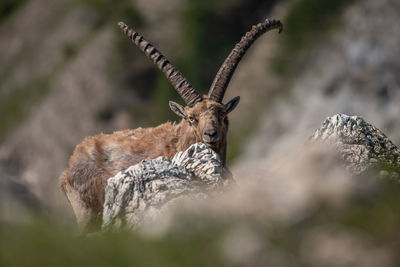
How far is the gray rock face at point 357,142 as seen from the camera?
39.9 feet

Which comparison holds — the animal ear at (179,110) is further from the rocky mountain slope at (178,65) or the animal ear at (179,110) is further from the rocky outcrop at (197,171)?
the rocky mountain slope at (178,65)

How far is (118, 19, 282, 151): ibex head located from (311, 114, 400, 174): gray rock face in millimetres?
3398

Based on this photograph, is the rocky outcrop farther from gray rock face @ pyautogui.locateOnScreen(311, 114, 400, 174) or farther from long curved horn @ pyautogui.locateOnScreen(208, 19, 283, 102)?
long curved horn @ pyautogui.locateOnScreen(208, 19, 283, 102)

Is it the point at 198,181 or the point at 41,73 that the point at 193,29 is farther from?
the point at 198,181

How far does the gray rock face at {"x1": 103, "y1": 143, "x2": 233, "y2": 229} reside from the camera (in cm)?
1085

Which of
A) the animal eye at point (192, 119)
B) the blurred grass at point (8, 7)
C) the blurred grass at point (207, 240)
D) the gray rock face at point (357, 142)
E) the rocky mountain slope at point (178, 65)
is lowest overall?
the blurred grass at point (207, 240)

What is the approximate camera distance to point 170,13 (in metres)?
74.4

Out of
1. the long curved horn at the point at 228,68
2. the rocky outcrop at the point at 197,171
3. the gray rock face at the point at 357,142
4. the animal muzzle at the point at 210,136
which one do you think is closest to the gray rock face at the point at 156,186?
the rocky outcrop at the point at 197,171

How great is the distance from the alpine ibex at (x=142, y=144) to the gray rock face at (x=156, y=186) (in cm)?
360

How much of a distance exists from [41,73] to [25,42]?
5.32 metres

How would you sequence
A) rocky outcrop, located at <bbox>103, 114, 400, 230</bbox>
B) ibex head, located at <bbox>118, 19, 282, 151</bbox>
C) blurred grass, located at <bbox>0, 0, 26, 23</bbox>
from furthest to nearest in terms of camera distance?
blurred grass, located at <bbox>0, 0, 26, 23</bbox>, ibex head, located at <bbox>118, 19, 282, 151</bbox>, rocky outcrop, located at <bbox>103, 114, 400, 230</bbox>

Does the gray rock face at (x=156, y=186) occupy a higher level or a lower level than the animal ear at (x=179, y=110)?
lower

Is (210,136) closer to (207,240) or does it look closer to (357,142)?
(357,142)

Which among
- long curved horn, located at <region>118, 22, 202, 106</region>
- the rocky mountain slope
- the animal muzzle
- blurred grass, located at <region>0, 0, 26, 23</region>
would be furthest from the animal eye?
blurred grass, located at <region>0, 0, 26, 23</region>
